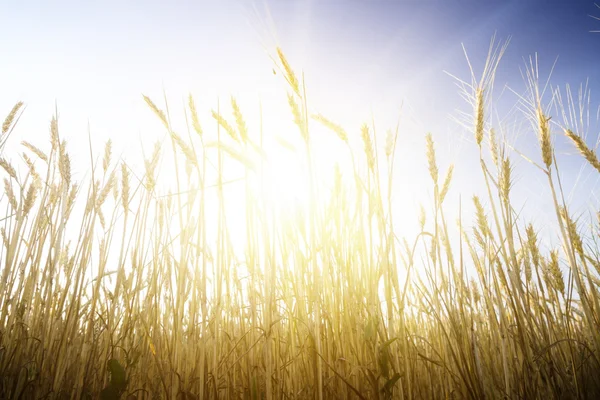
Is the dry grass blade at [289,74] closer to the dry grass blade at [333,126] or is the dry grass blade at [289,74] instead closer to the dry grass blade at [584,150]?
the dry grass blade at [333,126]

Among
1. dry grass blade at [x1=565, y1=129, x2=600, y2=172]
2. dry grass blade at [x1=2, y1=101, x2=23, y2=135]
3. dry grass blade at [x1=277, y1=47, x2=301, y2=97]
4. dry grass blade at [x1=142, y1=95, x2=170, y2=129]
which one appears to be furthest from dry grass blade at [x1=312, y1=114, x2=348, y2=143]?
dry grass blade at [x1=2, y1=101, x2=23, y2=135]

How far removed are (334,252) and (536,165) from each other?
3.70ft

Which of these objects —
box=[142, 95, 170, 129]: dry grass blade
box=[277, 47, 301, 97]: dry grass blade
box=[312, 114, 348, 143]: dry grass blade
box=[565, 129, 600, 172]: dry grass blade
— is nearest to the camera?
box=[277, 47, 301, 97]: dry grass blade

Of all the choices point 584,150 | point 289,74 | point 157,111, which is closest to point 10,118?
point 157,111

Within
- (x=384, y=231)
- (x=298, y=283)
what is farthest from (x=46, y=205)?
(x=384, y=231)

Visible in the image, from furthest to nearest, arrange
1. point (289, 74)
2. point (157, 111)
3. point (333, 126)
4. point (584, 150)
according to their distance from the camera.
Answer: point (584, 150), point (333, 126), point (157, 111), point (289, 74)

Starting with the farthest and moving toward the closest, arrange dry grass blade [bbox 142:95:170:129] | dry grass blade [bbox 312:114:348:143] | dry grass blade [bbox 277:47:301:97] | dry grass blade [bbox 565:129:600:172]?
dry grass blade [bbox 565:129:600:172] → dry grass blade [bbox 312:114:348:143] → dry grass blade [bbox 142:95:170:129] → dry grass blade [bbox 277:47:301:97]

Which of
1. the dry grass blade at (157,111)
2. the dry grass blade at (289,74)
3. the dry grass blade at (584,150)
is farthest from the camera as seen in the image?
the dry grass blade at (584,150)

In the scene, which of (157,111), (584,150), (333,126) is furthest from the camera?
(584,150)

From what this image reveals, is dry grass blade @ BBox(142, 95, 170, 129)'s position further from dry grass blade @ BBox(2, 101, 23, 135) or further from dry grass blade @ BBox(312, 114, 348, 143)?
dry grass blade @ BBox(2, 101, 23, 135)

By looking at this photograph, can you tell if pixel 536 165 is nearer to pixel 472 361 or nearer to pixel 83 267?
pixel 472 361

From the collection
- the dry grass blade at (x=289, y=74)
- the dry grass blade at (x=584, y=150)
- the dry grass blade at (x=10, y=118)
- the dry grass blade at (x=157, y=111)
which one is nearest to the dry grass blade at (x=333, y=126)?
the dry grass blade at (x=289, y=74)

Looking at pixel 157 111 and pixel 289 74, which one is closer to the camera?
pixel 289 74

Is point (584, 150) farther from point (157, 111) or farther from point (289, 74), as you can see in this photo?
point (157, 111)
